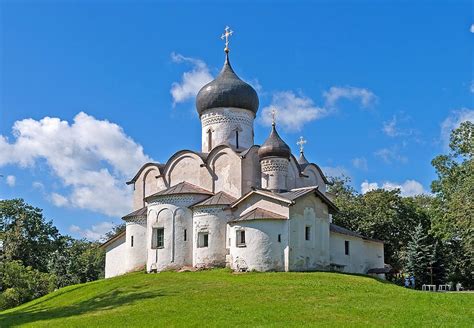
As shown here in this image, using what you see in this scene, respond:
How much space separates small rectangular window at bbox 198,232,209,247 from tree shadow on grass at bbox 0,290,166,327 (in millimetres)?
6268

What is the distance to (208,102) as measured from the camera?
34.4m

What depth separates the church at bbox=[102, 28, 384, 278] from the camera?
89.5 feet

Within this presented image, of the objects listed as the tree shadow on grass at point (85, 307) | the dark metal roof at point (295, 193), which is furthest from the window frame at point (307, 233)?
the tree shadow on grass at point (85, 307)

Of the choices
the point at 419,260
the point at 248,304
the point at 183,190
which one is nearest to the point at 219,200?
the point at 183,190

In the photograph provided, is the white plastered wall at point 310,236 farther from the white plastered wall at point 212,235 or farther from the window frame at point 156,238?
the window frame at point 156,238

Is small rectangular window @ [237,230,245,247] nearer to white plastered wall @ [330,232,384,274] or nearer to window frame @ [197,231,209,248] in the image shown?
window frame @ [197,231,209,248]

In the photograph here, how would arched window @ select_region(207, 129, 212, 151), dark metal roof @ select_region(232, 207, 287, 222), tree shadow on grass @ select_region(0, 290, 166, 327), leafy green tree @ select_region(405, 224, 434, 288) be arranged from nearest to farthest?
tree shadow on grass @ select_region(0, 290, 166, 327)
dark metal roof @ select_region(232, 207, 287, 222)
arched window @ select_region(207, 129, 212, 151)
leafy green tree @ select_region(405, 224, 434, 288)

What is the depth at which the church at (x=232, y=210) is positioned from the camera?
89.5ft

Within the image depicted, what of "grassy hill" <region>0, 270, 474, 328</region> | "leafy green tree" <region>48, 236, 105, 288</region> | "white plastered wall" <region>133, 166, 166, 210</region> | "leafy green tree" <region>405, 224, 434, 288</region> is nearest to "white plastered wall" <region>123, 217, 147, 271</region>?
"white plastered wall" <region>133, 166, 166, 210</region>

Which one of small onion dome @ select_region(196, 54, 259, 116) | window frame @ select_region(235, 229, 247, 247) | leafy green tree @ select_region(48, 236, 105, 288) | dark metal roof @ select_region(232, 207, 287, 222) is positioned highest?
small onion dome @ select_region(196, 54, 259, 116)

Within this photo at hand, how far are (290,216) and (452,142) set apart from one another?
13639mm

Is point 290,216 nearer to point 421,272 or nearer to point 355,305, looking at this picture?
point 355,305

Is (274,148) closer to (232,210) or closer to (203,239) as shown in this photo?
(232,210)

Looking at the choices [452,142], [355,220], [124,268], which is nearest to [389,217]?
→ [355,220]
